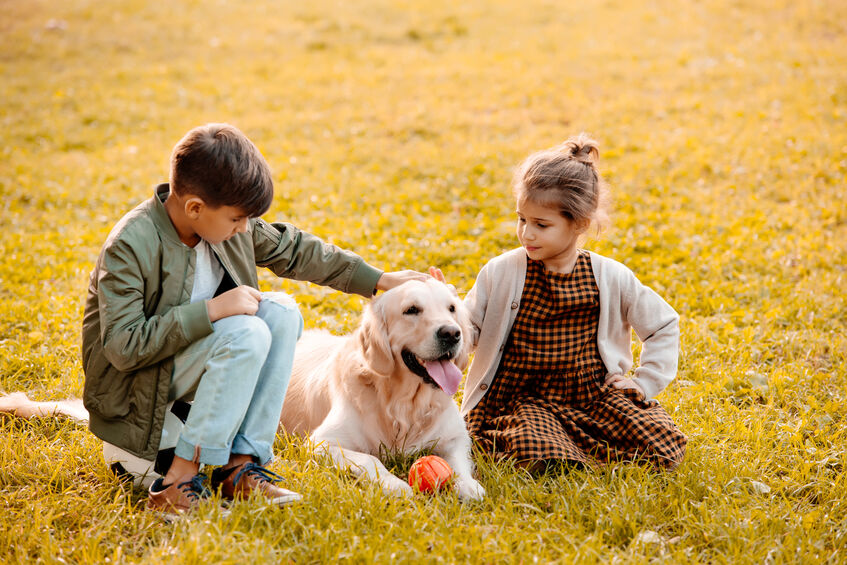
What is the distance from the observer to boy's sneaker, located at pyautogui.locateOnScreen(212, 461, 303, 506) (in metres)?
2.90

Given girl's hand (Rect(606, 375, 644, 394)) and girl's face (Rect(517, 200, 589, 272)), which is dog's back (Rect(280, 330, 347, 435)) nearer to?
girl's face (Rect(517, 200, 589, 272))

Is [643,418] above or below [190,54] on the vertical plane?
below

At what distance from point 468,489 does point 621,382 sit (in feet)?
3.32

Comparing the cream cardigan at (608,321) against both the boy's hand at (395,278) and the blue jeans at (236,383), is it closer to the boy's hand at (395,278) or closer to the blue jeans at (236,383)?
the boy's hand at (395,278)

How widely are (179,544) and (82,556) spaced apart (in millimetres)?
377

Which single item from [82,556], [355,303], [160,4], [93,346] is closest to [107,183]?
[355,303]

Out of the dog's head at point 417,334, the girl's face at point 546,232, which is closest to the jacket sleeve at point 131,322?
the dog's head at point 417,334

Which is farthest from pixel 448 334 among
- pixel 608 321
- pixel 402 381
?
pixel 608 321

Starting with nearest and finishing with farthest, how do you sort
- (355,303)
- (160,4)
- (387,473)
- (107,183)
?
(387,473)
(355,303)
(107,183)
(160,4)

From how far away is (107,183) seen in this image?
887 cm

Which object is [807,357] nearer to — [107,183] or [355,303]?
[355,303]

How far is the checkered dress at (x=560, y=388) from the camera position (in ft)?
11.3

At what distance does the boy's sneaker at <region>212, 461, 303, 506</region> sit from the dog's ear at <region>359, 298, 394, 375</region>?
2.37 ft

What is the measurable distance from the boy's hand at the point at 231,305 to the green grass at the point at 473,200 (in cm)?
75
